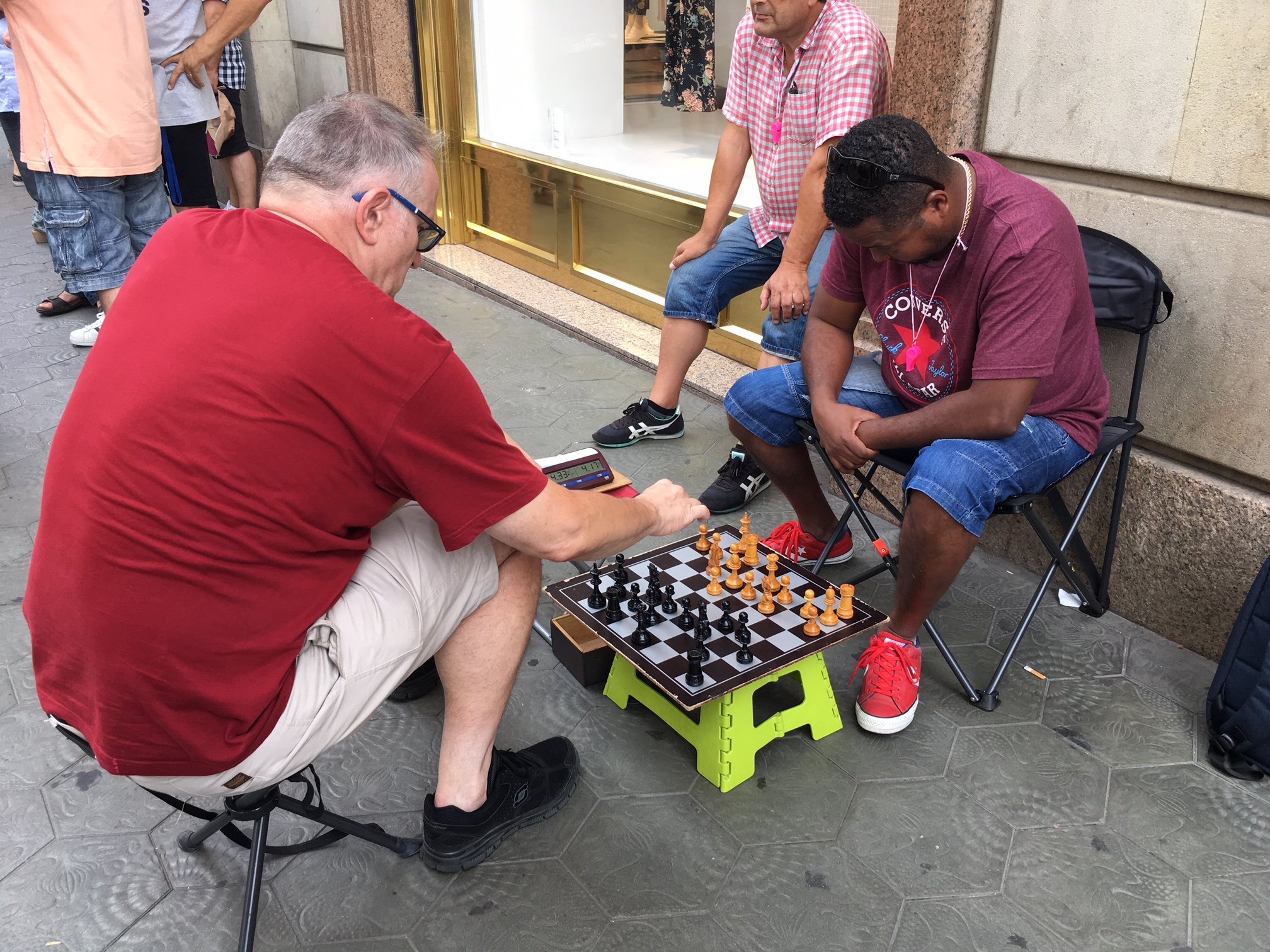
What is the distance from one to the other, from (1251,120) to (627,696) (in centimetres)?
217

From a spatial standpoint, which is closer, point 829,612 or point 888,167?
point 888,167

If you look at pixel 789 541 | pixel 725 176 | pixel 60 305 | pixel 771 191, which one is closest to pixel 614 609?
pixel 789 541

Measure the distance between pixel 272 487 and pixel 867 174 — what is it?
1474mm

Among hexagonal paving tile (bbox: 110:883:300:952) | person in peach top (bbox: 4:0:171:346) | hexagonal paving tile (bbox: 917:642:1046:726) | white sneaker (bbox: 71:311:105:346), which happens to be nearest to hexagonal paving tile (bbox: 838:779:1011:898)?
hexagonal paving tile (bbox: 917:642:1046:726)

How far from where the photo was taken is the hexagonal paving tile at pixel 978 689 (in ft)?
8.96

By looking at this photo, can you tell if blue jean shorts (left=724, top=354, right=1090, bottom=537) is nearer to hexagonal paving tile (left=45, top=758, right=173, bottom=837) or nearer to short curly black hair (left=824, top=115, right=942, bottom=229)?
short curly black hair (left=824, top=115, right=942, bottom=229)

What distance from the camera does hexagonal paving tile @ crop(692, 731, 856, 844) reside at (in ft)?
7.73

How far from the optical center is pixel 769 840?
Answer: 2.33 meters

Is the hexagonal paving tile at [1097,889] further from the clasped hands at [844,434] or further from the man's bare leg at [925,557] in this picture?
the clasped hands at [844,434]

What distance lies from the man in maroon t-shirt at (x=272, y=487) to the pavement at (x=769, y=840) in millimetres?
549

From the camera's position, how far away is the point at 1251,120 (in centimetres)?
255

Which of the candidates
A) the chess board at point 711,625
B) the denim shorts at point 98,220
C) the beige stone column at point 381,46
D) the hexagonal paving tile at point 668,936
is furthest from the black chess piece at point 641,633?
the beige stone column at point 381,46

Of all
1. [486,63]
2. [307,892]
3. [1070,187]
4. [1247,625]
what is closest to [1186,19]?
[1070,187]

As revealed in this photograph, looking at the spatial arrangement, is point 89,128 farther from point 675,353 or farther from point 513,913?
point 513,913
